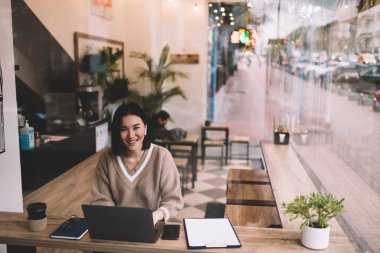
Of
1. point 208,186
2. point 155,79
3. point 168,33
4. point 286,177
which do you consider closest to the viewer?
point 286,177

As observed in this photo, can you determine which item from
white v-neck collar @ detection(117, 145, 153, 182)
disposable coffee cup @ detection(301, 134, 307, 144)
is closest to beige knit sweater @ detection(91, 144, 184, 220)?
white v-neck collar @ detection(117, 145, 153, 182)

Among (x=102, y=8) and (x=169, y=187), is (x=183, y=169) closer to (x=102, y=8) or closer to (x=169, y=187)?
(x=102, y=8)

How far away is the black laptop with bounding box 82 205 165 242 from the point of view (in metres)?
1.66

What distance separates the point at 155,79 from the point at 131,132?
3.98 m

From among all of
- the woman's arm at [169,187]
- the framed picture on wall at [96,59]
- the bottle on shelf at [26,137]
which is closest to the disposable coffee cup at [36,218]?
the woman's arm at [169,187]

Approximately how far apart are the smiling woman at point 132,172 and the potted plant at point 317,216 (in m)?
0.67

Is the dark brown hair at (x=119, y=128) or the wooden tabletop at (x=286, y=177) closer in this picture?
the dark brown hair at (x=119, y=128)

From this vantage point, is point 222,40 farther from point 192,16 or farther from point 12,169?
point 12,169

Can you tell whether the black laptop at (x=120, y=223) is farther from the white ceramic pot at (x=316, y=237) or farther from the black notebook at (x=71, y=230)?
the white ceramic pot at (x=316, y=237)

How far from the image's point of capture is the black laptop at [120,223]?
166cm

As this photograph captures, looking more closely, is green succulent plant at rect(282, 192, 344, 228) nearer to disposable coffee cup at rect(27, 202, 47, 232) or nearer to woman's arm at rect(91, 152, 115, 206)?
woman's arm at rect(91, 152, 115, 206)

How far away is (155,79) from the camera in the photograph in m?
5.99

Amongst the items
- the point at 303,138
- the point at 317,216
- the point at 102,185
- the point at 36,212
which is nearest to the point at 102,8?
the point at 303,138

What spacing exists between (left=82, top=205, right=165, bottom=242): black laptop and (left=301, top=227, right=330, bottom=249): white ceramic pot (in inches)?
26.5
